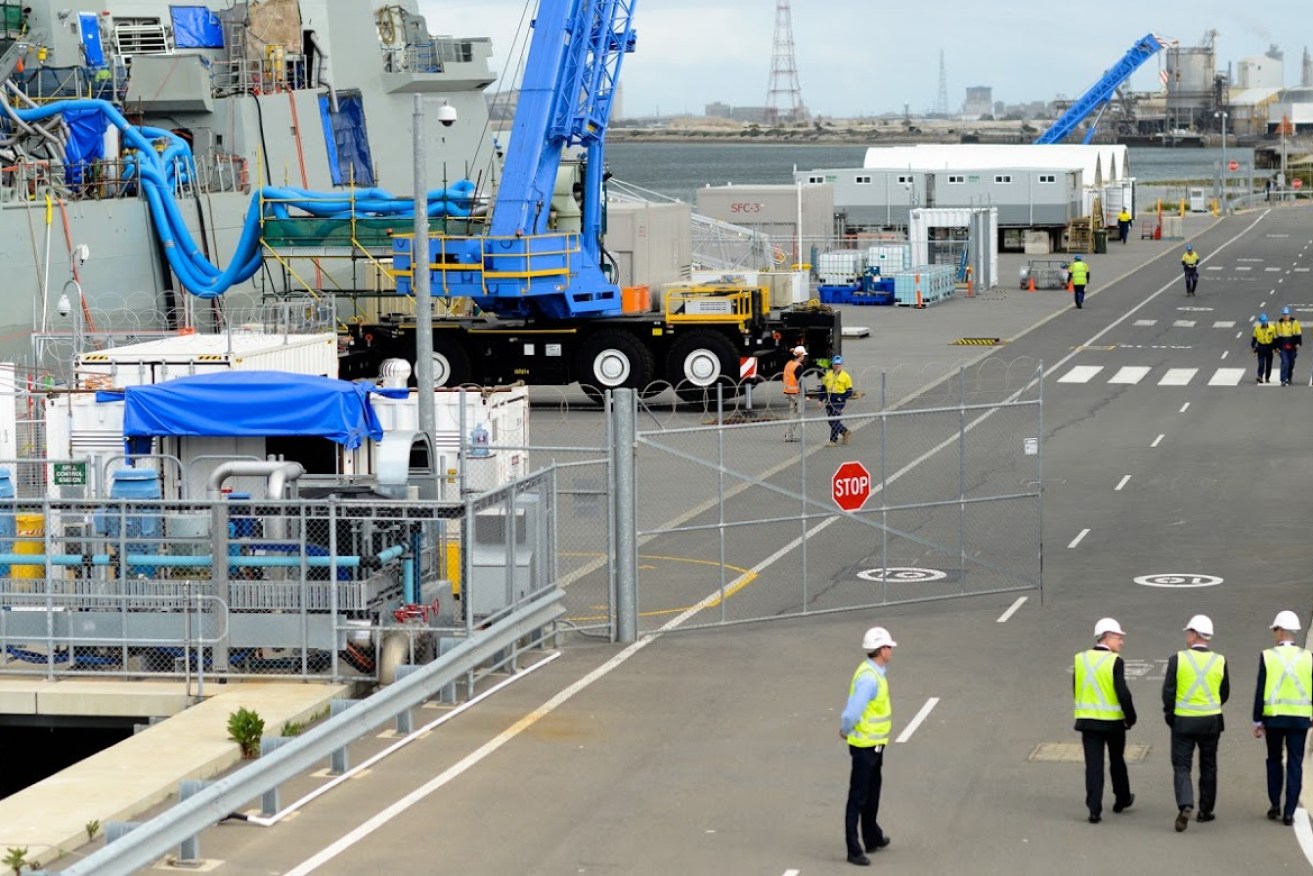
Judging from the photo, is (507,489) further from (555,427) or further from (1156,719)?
(555,427)

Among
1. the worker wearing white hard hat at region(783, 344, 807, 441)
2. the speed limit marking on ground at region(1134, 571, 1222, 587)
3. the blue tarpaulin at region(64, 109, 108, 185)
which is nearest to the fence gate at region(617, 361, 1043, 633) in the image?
the worker wearing white hard hat at region(783, 344, 807, 441)

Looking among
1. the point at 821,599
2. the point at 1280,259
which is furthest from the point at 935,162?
the point at 821,599

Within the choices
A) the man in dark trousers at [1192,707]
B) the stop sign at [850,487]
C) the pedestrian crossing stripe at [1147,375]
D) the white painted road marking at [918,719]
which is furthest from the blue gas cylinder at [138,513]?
the pedestrian crossing stripe at [1147,375]

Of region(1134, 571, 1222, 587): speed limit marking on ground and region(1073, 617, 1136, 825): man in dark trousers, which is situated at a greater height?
region(1073, 617, 1136, 825): man in dark trousers

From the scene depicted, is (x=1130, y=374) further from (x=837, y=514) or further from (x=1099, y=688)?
(x=1099, y=688)

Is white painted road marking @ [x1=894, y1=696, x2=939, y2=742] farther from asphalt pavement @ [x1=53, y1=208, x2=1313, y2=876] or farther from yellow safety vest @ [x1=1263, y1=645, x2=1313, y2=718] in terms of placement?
yellow safety vest @ [x1=1263, y1=645, x2=1313, y2=718]

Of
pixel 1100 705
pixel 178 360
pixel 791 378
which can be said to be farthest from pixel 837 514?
pixel 791 378

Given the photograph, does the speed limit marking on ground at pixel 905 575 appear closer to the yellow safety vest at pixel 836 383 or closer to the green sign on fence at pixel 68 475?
the green sign on fence at pixel 68 475

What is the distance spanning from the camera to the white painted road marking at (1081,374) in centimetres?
4681

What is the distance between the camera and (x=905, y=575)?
2533cm

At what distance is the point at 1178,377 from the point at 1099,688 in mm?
33727

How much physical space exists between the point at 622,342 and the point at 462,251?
4000 millimetres

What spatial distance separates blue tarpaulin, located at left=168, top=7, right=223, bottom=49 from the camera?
52938mm

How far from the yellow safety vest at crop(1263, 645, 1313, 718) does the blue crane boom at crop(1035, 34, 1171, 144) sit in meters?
111
